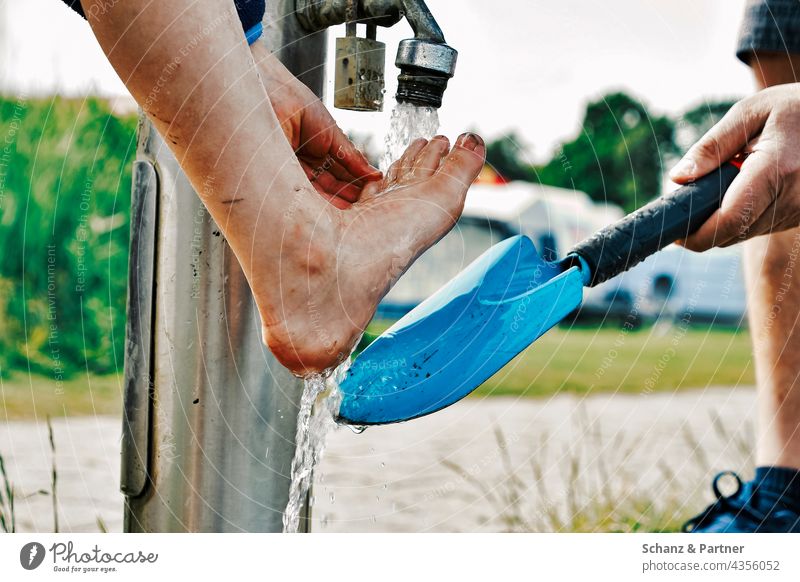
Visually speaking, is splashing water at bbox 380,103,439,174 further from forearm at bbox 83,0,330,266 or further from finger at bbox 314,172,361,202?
forearm at bbox 83,0,330,266

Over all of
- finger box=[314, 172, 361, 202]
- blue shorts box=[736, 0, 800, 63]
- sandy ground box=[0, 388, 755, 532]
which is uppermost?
blue shorts box=[736, 0, 800, 63]

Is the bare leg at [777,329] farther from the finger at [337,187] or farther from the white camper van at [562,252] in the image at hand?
the white camper van at [562,252]

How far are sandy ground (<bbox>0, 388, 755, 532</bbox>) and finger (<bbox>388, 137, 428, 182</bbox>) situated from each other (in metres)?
0.42

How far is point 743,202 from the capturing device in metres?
0.86

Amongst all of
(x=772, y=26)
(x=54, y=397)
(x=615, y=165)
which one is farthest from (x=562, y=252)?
(x=615, y=165)

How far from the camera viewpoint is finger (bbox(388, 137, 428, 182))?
82cm

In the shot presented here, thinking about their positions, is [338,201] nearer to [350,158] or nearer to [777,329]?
[350,158]

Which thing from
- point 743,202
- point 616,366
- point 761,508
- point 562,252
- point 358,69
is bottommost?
point 616,366

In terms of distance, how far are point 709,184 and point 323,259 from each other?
412 millimetres

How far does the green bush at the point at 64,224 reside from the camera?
191cm

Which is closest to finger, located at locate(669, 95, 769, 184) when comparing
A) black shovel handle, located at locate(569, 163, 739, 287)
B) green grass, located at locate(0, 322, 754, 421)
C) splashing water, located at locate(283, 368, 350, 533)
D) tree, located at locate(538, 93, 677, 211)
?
black shovel handle, located at locate(569, 163, 739, 287)

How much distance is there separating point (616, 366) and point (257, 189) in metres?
2.59

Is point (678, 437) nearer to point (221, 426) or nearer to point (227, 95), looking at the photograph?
point (221, 426)
